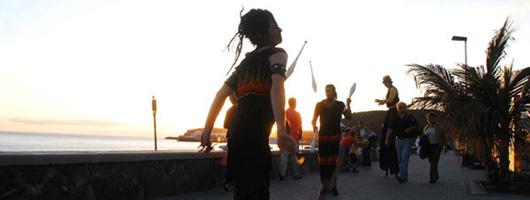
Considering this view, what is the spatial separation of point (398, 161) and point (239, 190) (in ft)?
31.8

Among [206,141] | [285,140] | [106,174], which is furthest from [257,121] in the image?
[106,174]

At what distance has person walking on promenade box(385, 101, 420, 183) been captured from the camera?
1111 cm

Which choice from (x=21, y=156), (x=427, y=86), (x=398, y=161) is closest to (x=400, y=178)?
(x=398, y=161)

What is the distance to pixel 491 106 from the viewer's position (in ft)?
30.0

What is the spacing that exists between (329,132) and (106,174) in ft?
10.9

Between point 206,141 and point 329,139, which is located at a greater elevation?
point 206,141

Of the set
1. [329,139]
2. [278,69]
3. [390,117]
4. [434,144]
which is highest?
[278,69]

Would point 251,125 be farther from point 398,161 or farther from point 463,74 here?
point 398,161

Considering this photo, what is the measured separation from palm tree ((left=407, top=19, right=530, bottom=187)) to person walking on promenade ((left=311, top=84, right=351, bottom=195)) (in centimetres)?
255

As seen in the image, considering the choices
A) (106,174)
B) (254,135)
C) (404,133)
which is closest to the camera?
(254,135)

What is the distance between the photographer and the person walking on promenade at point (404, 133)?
11.1 m

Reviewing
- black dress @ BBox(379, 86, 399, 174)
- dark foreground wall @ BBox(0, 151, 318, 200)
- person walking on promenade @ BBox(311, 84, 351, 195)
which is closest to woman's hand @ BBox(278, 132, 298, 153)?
dark foreground wall @ BBox(0, 151, 318, 200)

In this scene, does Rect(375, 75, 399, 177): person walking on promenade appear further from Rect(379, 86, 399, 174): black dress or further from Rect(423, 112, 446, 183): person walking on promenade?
Rect(423, 112, 446, 183): person walking on promenade

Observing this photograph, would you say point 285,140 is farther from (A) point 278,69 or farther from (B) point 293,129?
(B) point 293,129
